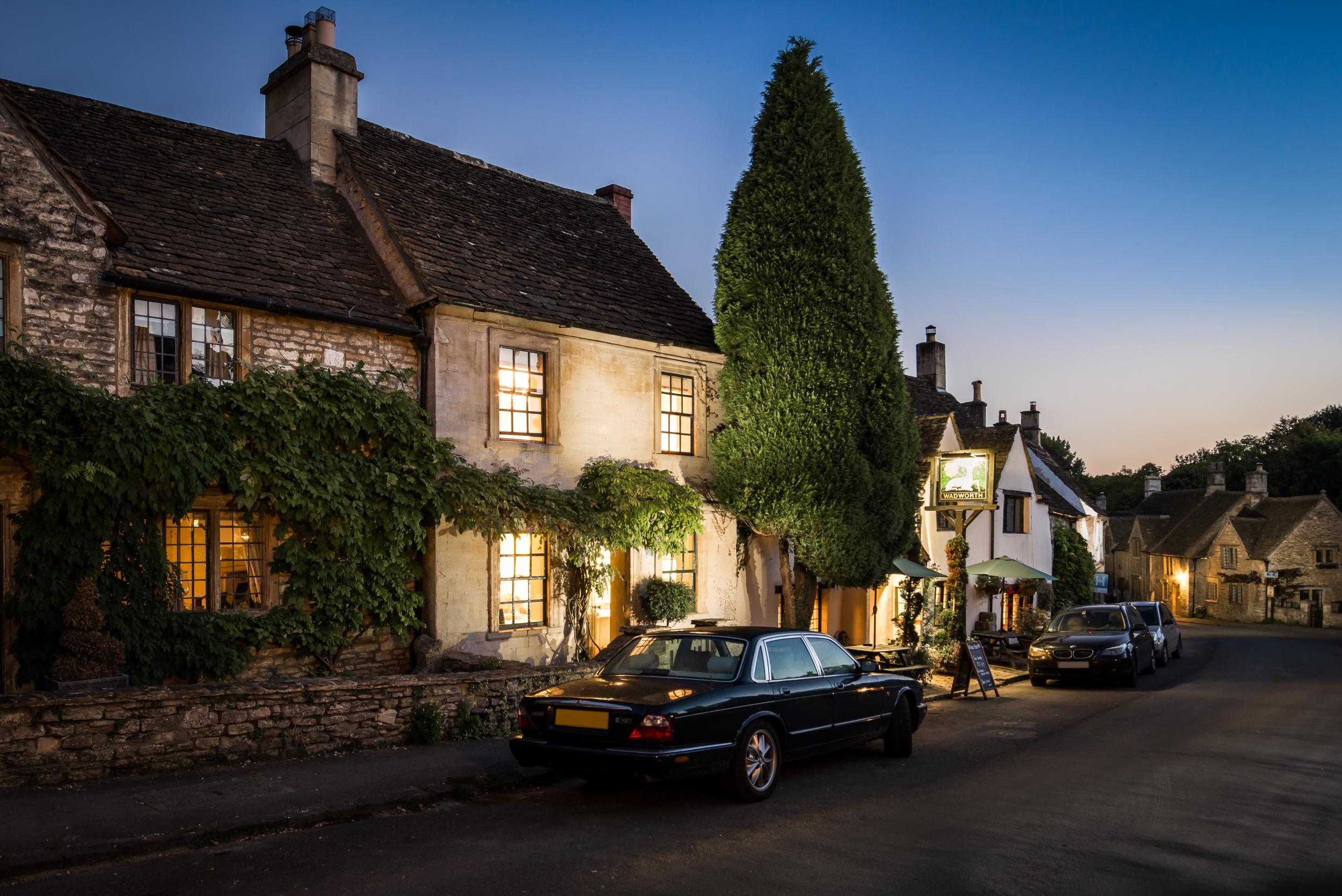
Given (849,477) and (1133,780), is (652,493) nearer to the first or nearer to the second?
(849,477)

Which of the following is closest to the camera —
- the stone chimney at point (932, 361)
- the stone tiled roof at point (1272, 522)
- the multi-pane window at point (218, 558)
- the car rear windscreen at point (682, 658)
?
the car rear windscreen at point (682, 658)

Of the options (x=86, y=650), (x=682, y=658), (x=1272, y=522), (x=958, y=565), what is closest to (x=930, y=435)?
(x=958, y=565)

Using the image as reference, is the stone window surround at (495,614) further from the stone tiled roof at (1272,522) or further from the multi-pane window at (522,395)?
the stone tiled roof at (1272,522)

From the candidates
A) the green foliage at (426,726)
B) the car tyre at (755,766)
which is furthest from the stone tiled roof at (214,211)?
the car tyre at (755,766)

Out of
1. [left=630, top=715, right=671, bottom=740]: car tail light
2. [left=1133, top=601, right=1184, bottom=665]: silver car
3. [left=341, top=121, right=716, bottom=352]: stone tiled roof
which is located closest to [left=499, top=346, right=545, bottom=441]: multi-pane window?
[left=341, top=121, right=716, bottom=352]: stone tiled roof

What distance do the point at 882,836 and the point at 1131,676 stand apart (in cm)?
1310

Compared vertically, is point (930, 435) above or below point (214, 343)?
below

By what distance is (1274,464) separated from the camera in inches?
2793

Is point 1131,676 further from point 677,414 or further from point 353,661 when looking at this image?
point 353,661

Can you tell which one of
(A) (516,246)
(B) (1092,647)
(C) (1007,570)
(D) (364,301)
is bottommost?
(B) (1092,647)

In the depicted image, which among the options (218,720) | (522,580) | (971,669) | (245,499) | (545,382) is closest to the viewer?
(218,720)

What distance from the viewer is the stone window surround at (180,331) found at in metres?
12.1

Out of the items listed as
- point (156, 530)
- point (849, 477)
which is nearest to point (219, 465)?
point (156, 530)

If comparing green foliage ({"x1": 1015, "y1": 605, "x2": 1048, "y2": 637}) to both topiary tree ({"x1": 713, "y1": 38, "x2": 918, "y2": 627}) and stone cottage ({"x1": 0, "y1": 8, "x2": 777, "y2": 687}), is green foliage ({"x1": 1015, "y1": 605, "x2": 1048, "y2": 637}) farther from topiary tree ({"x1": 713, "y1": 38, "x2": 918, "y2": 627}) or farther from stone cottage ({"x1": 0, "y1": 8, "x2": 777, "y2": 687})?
stone cottage ({"x1": 0, "y1": 8, "x2": 777, "y2": 687})
